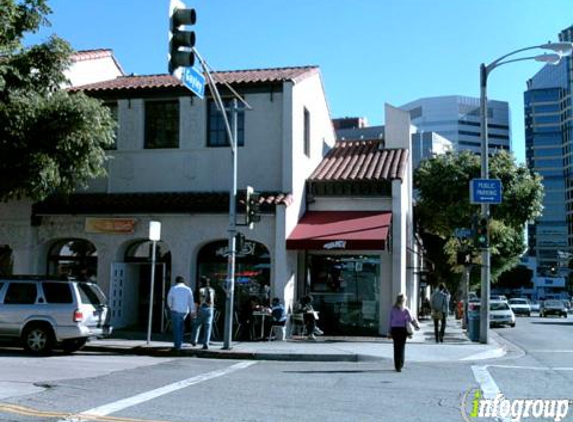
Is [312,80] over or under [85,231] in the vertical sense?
over

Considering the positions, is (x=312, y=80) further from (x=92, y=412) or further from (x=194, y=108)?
(x=92, y=412)

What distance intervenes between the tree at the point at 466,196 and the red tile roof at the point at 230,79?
38.5 ft

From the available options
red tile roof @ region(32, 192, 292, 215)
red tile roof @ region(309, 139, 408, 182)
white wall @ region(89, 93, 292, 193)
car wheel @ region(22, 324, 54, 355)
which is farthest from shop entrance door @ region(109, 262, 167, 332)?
red tile roof @ region(309, 139, 408, 182)

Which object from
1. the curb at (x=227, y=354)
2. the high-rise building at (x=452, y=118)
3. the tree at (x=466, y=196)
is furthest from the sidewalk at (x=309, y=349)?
the high-rise building at (x=452, y=118)

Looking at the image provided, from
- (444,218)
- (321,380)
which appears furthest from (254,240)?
(444,218)

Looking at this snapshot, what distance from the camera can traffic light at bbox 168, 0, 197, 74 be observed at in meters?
10.5

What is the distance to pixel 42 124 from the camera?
1772 centimetres

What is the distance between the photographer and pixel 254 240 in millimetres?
19953

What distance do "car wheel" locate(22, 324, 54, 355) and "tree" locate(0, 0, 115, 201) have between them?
14.6 feet

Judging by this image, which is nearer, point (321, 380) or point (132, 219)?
point (321, 380)

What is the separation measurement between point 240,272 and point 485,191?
7764mm

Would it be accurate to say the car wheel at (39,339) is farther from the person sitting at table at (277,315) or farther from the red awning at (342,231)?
the red awning at (342,231)

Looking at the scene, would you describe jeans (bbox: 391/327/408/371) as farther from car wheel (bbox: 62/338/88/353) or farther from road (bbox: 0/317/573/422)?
car wheel (bbox: 62/338/88/353)

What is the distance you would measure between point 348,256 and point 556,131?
14039 cm
